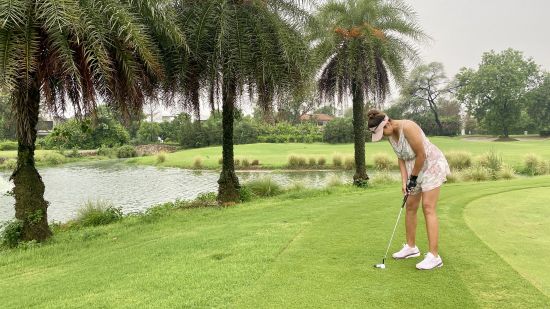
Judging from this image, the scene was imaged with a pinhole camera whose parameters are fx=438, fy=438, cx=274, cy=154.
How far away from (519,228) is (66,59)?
334 inches

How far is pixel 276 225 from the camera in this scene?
8.34 meters

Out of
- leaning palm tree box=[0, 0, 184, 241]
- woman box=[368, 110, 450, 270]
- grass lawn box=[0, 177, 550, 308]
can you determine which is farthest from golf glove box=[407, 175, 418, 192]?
leaning palm tree box=[0, 0, 184, 241]

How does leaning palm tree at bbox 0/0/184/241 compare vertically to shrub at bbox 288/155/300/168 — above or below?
above

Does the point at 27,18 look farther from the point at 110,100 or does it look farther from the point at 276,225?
the point at 276,225

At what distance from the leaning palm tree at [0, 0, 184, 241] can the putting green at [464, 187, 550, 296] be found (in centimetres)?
728

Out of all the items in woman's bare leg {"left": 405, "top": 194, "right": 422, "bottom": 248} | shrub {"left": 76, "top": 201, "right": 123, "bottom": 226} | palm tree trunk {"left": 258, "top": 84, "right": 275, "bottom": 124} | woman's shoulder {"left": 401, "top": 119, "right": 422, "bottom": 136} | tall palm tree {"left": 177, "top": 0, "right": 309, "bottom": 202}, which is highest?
tall palm tree {"left": 177, "top": 0, "right": 309, "bottom": 202}

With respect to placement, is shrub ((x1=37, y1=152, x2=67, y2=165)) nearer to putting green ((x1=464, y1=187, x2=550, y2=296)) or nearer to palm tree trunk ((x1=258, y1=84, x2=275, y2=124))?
palm tree trunk ((x1=258, y1=84, x2=275, y2=124))

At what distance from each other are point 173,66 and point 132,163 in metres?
41.9

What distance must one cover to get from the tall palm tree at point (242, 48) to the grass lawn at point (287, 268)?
4.98 meters

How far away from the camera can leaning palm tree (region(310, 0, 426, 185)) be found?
1788cm

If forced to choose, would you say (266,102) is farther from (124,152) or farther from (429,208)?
(124,152)

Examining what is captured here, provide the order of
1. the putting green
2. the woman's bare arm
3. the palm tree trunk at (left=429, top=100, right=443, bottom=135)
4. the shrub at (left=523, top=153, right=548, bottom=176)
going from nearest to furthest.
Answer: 1. the putting green
2. the woman's bare arm
3. the shrub at (left=523, top=153, right=548, bottom=176)
4. the palm tree trunk at (left=429, top=100, right=443, bottom=135)

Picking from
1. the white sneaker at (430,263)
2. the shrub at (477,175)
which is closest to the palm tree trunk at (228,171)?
the white sneaker at (430,263)

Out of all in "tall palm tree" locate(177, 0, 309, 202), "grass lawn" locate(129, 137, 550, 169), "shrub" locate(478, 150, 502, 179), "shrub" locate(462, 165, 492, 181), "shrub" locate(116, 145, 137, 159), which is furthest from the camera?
"shrub" locate(116, 145, 137, 159)
